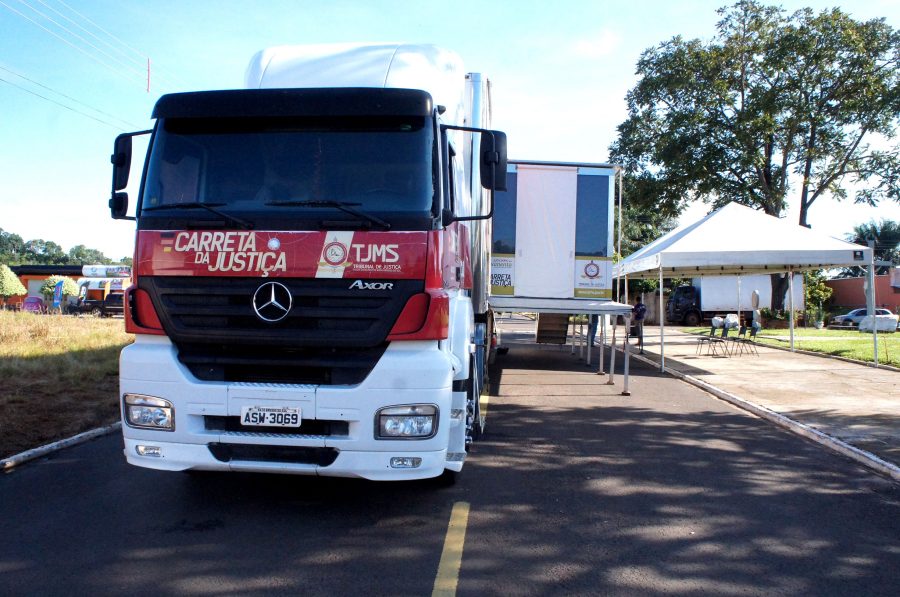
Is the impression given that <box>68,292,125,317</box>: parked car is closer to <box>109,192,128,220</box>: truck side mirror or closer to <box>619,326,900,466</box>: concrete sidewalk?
<box>619,326,900,466</box>: concrete sidewalk

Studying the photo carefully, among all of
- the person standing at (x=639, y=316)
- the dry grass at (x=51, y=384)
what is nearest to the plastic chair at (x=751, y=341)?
the person standing at (x=639, y=316)

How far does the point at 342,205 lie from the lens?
453 cm

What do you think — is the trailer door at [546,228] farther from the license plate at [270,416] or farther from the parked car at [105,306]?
the parked car at [105,306]

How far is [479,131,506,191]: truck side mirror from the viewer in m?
4.91

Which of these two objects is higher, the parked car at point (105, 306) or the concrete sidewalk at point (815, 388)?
the parked car at point (105, 306)

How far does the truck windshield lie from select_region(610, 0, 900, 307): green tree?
26.9m

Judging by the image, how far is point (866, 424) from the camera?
28.5 feet

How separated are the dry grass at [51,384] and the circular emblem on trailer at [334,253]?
4.29 metres

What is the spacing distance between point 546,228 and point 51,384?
7999mm

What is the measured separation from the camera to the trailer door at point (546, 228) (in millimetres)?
11625

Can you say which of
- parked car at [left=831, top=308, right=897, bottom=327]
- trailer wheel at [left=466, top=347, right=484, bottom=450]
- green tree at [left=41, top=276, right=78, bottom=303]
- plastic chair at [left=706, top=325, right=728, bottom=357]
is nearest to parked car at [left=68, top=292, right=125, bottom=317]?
green tree at [left=41, top=276, right=78, bottom=303]

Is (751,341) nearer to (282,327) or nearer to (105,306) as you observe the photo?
(282,327)

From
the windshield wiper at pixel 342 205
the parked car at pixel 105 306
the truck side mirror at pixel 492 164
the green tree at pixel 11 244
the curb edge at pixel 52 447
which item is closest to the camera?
the windshield wiper at pixel 342 205

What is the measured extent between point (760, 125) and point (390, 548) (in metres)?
28.0
